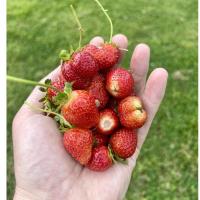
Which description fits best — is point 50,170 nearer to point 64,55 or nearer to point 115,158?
point 115,158

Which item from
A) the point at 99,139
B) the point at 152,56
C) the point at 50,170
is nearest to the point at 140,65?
the point at 99,139

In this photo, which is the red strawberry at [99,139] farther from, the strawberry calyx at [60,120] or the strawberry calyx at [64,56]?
the strawberry calyx at [64,56]

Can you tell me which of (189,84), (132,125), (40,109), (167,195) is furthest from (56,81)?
(189,84)

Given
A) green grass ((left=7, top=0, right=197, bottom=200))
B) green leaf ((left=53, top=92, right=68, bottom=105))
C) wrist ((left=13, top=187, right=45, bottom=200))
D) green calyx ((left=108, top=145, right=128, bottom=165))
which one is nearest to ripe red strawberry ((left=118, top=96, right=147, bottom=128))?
green calyx ((left=108, top=145, right=128, bottom=165))

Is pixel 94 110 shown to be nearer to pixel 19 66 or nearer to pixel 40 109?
pixel 40 109

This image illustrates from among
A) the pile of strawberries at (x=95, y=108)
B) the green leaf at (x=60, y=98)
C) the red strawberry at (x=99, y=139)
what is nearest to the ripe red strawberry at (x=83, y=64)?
the pile of strawberries at (x=95, y=108)

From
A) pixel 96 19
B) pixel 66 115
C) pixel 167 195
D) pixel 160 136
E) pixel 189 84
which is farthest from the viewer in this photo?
pixel 96 19

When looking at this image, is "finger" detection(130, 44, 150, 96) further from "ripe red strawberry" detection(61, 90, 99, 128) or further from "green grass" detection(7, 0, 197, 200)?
"green grass" detection(7, 0, 197, 200)
